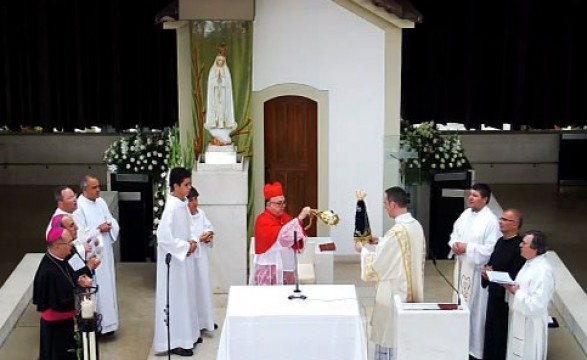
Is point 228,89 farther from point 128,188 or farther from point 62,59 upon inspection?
point 62,59

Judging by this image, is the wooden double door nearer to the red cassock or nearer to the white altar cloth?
the red cassock

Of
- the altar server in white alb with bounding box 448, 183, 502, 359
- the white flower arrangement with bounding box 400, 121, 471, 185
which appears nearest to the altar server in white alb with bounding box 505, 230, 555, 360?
the altar server in white alb with bounding box 448, 183, 502, 359

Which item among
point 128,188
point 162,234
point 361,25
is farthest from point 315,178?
point 162,234

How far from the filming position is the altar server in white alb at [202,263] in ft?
32.9

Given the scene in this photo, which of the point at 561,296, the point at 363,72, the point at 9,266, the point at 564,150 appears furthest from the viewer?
the point at 564,150

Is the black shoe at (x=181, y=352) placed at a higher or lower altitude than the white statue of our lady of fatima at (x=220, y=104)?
lower

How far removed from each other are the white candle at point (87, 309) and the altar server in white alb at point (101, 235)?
227cm

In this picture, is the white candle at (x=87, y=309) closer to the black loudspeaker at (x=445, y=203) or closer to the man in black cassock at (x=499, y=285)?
the man in black cassock at (x=499, y=285)

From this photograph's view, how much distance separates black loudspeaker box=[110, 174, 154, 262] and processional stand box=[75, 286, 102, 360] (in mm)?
6388

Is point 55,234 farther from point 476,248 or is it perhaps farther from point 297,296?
point 476,248

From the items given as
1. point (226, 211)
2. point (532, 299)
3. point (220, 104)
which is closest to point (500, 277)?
point (532, 299)

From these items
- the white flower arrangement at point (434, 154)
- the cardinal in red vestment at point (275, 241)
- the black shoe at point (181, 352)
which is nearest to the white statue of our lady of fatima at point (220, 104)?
the cardinal in red vestment at point (275, 241)

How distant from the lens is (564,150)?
18.6m

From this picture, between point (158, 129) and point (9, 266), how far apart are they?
18.5ft
